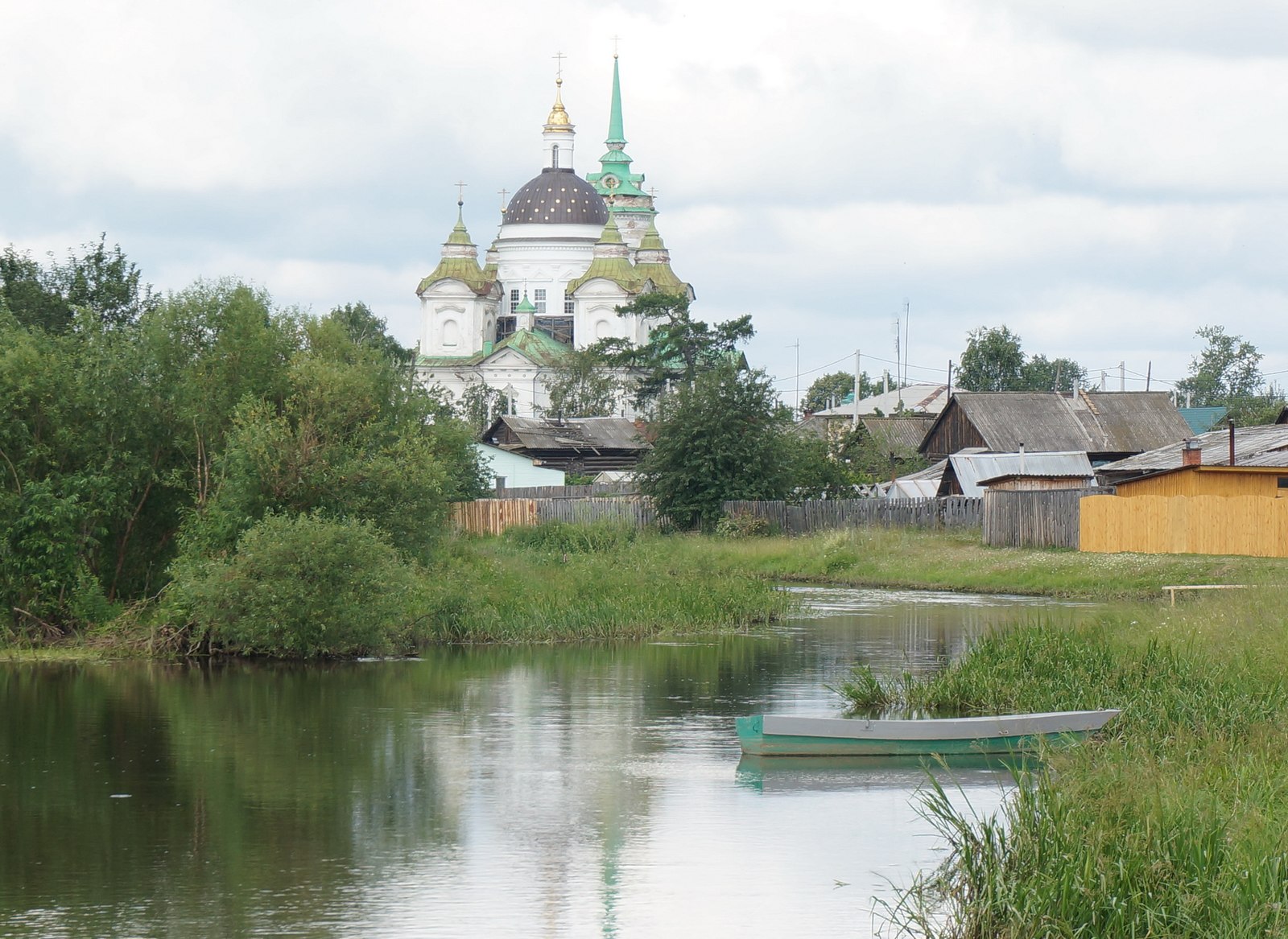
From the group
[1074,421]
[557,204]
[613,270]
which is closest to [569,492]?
[1074,421]

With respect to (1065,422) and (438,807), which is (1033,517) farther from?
(438,807)

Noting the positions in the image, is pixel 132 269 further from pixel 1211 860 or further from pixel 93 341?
pixel 1211 860

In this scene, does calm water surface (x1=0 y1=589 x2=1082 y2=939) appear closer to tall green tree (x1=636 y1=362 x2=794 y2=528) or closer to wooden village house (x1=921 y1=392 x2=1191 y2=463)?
tall green tree (x1=636 y1=362 x2=794 y2=528)

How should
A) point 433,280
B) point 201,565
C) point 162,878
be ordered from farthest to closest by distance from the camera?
point 433,280 < point 201,565 < point 162,878

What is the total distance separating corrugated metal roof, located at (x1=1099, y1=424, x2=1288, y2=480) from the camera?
4138cm

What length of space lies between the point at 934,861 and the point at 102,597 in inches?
738

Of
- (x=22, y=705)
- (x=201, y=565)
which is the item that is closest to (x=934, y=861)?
(x=22, y=705)

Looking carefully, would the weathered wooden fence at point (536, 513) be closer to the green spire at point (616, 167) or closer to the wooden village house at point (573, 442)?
the wooden village house at point (573, 442)

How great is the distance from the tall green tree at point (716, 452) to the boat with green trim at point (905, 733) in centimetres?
3378

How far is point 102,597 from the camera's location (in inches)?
1107

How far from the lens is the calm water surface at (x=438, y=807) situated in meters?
11.7

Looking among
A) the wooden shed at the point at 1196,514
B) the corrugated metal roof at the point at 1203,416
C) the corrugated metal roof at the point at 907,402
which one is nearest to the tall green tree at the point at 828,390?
the corrugated metal roof at the point at 907,402

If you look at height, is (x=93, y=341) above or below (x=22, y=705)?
above

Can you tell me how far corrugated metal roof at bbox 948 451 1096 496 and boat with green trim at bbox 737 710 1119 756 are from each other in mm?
36831
